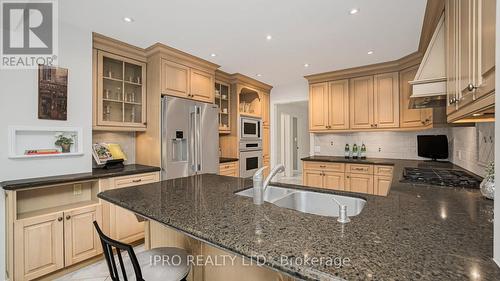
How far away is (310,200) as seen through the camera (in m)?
1.51

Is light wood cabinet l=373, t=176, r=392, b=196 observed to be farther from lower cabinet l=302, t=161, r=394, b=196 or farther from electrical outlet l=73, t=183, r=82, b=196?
electrical outlet l=73, t=183, r=82, b=196

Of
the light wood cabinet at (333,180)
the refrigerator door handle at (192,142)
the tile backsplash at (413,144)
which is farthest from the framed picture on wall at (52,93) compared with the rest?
the tile backsplash at (413,144)

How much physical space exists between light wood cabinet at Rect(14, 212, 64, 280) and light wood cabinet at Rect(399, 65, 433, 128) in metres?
4.29

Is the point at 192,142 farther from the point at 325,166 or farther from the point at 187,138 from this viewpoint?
the point at 325,166

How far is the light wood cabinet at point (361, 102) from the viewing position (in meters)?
3.60

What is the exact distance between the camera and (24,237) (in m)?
1.81

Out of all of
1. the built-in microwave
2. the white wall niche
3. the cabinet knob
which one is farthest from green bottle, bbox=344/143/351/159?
the white wall niche

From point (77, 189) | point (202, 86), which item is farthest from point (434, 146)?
point (77, 189)

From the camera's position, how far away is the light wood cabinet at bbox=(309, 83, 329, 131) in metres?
3.99

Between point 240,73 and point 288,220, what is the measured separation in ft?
11.2

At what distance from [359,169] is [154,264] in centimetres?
308

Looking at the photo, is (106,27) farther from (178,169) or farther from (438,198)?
(438,198)

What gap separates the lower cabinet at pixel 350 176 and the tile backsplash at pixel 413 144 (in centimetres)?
70

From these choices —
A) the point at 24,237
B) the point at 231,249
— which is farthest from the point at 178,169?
the point at 231,249
